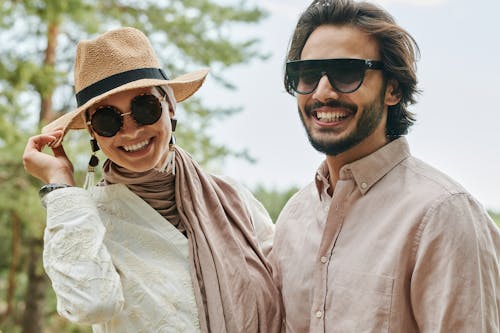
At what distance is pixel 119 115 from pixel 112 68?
18 centimetres

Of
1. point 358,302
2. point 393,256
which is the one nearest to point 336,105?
point 393,256

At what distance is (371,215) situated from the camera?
6.45 ft

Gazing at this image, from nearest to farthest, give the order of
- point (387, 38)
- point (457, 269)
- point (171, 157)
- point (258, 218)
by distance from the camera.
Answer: point (457, 269), point (387, 38), point (171, 157), point (258, 218)

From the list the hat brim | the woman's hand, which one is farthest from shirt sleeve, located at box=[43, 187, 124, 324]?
the hat brim

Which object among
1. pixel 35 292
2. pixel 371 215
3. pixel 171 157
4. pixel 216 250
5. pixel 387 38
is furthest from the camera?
pixel 35 292

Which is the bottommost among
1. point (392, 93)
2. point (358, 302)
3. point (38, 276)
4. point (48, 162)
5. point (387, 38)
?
point (38, 276)

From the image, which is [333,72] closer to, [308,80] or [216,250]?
[308,80]

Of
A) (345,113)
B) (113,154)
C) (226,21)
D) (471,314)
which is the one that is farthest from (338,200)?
(226,21)

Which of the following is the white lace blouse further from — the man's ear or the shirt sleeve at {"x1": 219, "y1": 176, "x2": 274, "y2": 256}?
the man's ear

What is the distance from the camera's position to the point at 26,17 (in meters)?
7.82

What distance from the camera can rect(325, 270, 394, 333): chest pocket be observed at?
1.82m

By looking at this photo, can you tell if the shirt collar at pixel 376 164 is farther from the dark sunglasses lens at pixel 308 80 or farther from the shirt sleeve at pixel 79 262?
the shirt sleeve at pixel 79 262

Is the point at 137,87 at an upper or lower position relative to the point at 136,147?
upper

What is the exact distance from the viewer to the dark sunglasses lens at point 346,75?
200 centimetres
